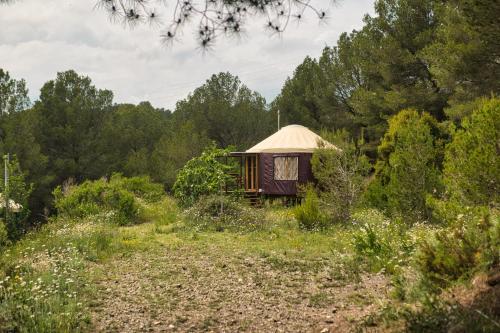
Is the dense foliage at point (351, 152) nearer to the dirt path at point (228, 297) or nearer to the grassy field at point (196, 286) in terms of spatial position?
the grassy field at point (196, 286)

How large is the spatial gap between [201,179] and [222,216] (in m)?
2.18

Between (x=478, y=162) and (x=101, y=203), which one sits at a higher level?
(x=478, y=162)

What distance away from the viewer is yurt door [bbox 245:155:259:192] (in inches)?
613

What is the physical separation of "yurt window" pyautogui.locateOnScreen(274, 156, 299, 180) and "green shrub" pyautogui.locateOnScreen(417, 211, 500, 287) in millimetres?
10550

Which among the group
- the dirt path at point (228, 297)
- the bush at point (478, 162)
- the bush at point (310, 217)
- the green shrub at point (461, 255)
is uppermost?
the bush at point (478, 162)

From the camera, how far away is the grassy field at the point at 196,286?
13.2 ft

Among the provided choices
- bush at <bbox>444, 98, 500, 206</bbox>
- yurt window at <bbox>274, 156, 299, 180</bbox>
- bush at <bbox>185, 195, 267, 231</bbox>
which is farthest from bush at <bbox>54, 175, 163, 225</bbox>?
bush at <bbox>444, 98, 500, 206</bbox>

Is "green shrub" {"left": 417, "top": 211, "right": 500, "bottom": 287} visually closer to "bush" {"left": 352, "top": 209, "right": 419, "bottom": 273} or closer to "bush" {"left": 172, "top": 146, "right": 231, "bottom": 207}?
"bush" {"left": 352, "top": 209, "right": 419, "bottom": 273}

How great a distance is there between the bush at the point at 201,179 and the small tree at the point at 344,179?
9.77 feet

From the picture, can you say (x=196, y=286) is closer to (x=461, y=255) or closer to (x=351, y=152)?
(x=461, y=255)

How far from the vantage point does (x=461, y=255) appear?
3846 mm

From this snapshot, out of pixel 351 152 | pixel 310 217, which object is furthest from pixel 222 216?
pixel 351 152

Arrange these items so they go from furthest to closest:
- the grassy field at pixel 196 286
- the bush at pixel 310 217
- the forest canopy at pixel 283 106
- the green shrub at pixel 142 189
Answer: the green shrub at pixel 142 189
the forest canopy at pixel 283 106
the bush at pixel 310 217
the grassy field at pixel 196 286

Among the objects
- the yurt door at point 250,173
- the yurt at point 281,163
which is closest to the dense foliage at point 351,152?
the yurt at point 281,163
